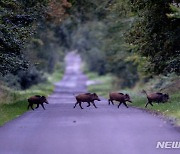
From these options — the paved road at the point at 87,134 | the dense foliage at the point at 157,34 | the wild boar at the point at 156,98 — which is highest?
A: the dense foliage at the point at 157,34

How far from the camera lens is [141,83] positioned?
188ft

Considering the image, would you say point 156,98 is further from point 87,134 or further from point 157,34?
point 87,134

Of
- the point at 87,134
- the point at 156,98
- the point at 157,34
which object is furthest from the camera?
the point at 157,34

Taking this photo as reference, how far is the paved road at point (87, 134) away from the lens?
50.9 feet

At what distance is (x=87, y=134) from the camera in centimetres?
1814

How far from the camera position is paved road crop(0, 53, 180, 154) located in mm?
15513

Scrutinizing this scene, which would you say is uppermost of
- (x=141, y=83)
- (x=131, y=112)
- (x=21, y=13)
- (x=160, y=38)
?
(x=21, y=13)

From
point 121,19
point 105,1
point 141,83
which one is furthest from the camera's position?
point 141,83

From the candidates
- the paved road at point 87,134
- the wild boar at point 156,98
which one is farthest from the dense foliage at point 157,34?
the paved road at point 87,134

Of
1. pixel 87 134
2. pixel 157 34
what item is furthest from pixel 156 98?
pixel 87 134

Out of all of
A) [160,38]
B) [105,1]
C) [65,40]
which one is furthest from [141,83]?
[160,38]

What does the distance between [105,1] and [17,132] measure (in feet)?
80.1

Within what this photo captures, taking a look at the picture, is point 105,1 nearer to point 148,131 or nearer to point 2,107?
point 2,107

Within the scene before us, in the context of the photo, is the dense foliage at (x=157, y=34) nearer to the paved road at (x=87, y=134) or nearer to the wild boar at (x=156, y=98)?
the wild boar at (x=156, y=98)
